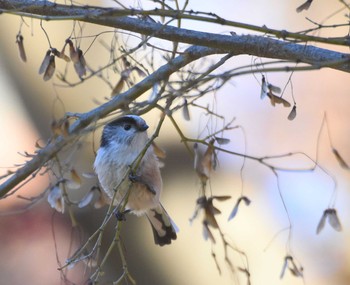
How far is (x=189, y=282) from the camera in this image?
2.64 metres

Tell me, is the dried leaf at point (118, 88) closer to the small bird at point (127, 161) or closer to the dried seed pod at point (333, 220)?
the dried seed pod at point (333, 220)

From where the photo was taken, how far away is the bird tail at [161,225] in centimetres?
212

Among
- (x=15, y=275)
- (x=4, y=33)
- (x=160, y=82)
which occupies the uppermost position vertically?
(x=160, y=82)

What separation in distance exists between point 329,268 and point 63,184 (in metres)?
1.47

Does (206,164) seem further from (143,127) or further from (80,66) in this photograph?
(143,127)

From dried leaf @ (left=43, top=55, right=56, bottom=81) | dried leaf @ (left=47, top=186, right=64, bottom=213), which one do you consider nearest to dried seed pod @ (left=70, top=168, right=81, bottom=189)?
dried leaf @ (left=47, top=186, right=64, bottom=213)

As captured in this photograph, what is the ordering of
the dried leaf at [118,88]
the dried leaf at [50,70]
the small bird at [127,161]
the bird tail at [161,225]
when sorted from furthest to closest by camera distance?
the bird tail at [161,225] < the small bird at [127,161] < the dried leaf at [50,70] < the dried leaf at [118,88]

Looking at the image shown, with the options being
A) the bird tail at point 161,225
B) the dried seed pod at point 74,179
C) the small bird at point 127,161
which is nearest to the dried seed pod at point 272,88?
the dried seed pod at point 74,179

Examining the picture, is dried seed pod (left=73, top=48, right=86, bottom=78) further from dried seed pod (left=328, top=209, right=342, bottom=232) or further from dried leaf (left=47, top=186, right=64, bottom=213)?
dried seed pod (left=328, top=209, right=342, bottom=232)

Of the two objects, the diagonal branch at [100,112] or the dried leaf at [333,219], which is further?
the dried leaf at [333,219]

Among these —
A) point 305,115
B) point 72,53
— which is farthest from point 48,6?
point 305,115

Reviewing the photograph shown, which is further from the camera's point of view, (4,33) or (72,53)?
(4,33)

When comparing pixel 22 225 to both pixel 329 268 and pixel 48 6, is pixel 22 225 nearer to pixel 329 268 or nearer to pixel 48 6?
pixel 329 268

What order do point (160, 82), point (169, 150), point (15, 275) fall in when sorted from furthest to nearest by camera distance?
point (15, 275), point (169, 150), point (160, 82)
